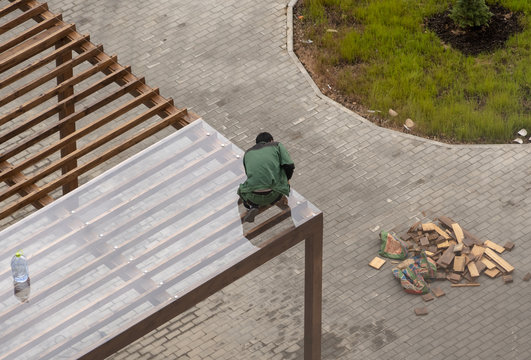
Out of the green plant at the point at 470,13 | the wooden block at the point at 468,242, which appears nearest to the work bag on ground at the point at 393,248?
the wooden block at the point at 468,242

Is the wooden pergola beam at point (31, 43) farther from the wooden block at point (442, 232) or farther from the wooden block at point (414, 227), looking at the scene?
the wooden block at point (442, 232)

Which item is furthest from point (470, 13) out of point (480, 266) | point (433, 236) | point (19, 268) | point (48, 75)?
point (19, 268)

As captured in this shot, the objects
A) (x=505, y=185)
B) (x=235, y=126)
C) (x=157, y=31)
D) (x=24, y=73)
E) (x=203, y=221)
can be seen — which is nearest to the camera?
(x=203, y=221)

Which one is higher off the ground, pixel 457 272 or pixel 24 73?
pixel 24 73

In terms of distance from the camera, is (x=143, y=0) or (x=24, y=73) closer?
(x=24, y=73)

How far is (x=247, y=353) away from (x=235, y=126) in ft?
16.7

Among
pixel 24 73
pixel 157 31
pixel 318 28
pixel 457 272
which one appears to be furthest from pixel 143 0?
pixel 457 272

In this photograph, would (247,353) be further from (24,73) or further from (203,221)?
(24,73)

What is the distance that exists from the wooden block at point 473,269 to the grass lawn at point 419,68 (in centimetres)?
313

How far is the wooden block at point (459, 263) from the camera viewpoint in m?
18.4

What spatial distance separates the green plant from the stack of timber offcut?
5.32 meters

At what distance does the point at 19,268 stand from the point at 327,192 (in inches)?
278

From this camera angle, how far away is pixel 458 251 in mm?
18531

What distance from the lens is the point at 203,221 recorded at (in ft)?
47.7
